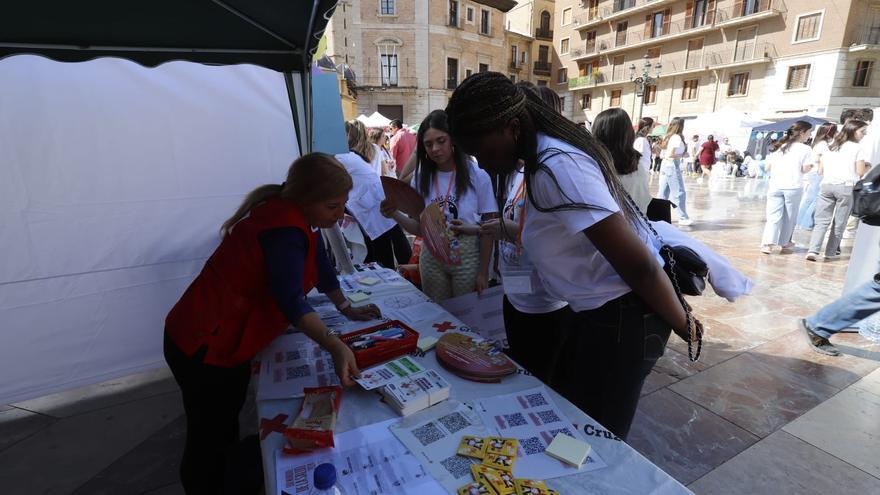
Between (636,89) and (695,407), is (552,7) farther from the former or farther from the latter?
(695,407)

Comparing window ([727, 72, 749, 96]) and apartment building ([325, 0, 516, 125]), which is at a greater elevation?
→ apartment building ([325, 0, 516, 125])

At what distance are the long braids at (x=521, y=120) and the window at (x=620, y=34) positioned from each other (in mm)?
34200

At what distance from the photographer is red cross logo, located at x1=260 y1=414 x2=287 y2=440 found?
109 cm

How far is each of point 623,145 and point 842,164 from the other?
12.3ft

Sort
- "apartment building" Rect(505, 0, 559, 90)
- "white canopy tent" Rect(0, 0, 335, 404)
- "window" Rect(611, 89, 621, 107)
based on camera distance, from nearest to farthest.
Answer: "white canopy tent" Rect(0, 0, 335, 404) < "window" Rect(611, 89, 621, 107) < "apartment building" Rect(505, 0, 559, 90)

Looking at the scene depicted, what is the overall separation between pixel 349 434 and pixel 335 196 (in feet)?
2.30

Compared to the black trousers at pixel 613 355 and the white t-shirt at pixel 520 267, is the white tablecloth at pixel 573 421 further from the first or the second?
the white t-shirt at pixel 520 267

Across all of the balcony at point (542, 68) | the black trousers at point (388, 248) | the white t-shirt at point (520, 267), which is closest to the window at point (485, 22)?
the balcony at point (542, 68)

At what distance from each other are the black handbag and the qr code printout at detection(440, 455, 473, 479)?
315 centimetres

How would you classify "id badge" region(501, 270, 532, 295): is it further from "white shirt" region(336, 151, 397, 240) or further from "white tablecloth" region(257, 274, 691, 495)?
"white shirt" region(336, 151, 397, 240)

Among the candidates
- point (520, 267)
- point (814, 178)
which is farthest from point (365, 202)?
point (814, 178)

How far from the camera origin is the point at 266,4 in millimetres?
1869

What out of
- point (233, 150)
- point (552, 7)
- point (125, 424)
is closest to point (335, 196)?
point (233, 150)

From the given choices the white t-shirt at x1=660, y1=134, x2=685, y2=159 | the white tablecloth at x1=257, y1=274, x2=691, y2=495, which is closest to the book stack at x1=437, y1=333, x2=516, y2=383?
the white tablecloth at x1=257, y1=274, x2=691, y2=495
